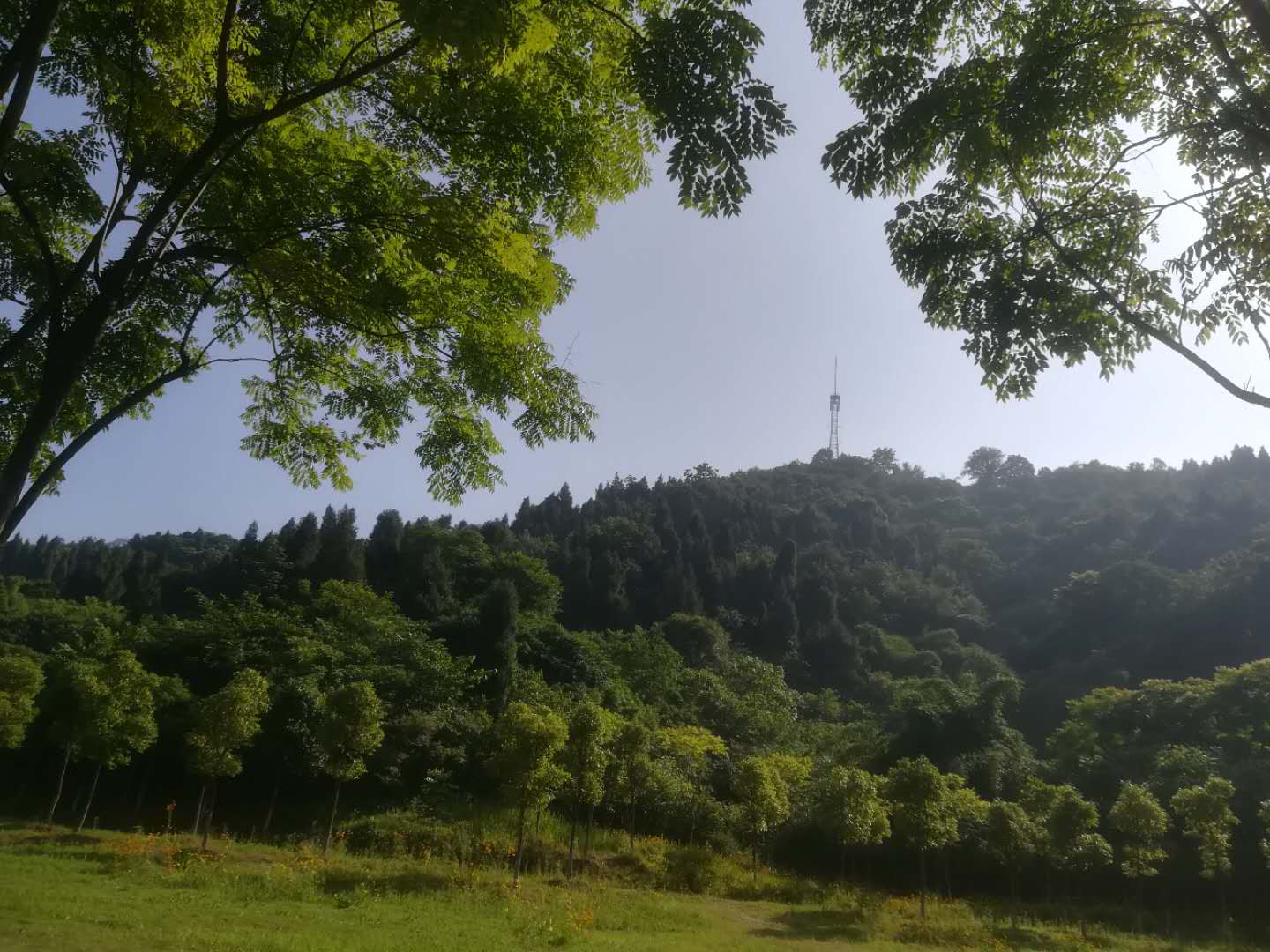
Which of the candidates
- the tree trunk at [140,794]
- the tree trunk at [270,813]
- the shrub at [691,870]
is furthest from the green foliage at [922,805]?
the tree trunk at [140,794]

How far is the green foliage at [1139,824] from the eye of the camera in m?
19.4

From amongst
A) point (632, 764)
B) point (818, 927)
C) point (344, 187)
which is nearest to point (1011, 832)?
point (818, 927)

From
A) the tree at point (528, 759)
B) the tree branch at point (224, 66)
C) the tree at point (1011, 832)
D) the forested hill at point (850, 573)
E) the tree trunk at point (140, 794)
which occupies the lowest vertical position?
the tree trunk at point (140, 794)

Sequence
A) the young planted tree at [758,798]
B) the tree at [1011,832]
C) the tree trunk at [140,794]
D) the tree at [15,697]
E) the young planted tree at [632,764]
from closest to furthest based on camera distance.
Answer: the tree at [15,697] → the tree at [1011,832] → the young planted tree at [758,798] → the young planted tree at [632,764] → the tree trunk at [140,794]

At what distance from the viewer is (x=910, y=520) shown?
86625 millimetres

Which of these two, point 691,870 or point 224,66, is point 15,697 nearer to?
point 691,870

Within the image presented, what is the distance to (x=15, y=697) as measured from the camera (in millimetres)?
20375

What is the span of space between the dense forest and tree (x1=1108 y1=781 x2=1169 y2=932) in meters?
0.08

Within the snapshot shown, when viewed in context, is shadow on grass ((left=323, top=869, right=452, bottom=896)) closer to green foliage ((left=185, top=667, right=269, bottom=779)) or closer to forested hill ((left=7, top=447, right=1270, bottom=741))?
green foliage ((left=185, top=667, right=269, bottom=779))

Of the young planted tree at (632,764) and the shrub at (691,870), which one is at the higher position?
the young planted tree at (632,764)

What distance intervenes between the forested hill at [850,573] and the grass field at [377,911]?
15.4 metres

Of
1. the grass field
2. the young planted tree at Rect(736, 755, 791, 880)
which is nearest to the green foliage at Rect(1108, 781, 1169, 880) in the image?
the grass field

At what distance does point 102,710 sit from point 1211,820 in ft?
93.5

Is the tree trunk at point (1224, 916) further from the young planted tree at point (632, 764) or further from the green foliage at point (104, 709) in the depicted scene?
the green foliage at point (104, 709)
